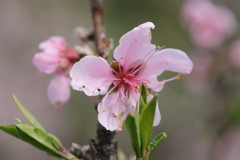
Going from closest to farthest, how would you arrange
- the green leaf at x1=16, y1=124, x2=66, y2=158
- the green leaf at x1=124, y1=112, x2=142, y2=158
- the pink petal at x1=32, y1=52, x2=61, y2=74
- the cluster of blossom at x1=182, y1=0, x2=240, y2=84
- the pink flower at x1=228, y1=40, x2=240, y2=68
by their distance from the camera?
the green leaf at x1=124, y1=112, x2=142, y2=158, the green leaf at x1=16, y1=124, x2=66, y2=158, the pink petal at x1=32, y1=52, x2=61, y2=74, the pink flower at x1=228, y1=40, x2=240, y2=68, the cluster of blossom at x1=182, y1=0, x2=240, y2=84

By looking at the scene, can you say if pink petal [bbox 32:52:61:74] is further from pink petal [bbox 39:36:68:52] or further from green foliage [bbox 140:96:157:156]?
green foliage [bbox 140:96:157:156]

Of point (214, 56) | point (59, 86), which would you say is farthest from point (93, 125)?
point (59, 86)

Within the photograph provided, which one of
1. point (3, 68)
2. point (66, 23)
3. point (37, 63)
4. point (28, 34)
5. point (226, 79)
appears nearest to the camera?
point (37, 63)

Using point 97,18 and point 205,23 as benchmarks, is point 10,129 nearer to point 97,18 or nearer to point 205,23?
point 97,18

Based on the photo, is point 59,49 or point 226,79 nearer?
point 59,49

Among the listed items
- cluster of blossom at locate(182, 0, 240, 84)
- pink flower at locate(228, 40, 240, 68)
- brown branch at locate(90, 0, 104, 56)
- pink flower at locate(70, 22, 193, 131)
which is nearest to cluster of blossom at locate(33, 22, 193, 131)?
pink flower at locate(70, 22, 193, 131)

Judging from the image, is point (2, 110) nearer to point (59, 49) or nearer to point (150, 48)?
Result: point (59, 49)

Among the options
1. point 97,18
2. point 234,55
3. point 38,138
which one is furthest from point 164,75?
point 38,138
